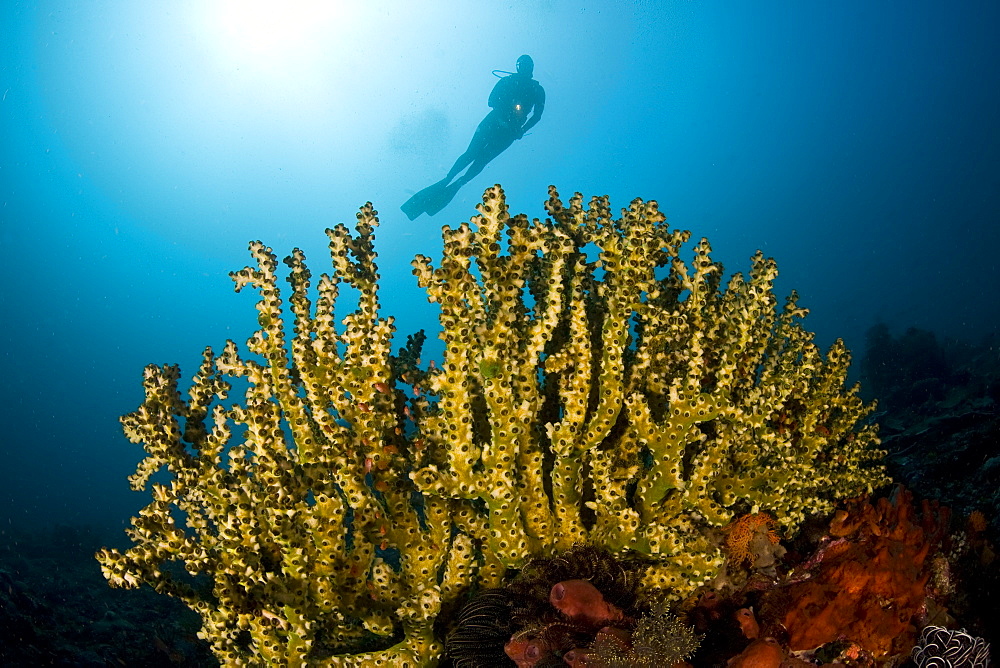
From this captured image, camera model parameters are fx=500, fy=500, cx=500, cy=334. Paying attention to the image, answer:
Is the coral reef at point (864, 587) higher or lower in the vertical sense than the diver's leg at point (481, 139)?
lower

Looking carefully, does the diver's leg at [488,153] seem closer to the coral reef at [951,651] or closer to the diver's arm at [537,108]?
the diver's arm at [537,108]

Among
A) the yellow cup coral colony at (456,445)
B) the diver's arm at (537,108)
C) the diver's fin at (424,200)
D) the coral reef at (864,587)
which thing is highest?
the diver's fin at (424,200)

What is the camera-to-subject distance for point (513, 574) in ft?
11.3

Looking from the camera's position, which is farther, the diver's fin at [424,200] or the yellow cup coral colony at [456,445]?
the diver's fin at [424,200]

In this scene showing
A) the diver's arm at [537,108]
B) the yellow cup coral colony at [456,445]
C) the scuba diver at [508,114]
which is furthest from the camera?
the diver's arm at [537,108]

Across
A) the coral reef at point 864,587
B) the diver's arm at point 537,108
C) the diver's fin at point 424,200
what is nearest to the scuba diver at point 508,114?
the diver's arm at point 537,108

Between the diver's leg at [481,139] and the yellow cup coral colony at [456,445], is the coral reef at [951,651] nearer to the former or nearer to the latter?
the yellow cup coral colony at [456,445]

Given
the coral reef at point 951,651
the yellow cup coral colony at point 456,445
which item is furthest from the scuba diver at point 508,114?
the coral reef at point 951,651

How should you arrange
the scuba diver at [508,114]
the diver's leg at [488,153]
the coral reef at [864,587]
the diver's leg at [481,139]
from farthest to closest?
1. the diver's leg at [488,153]
2. the diver's leg at [481,139]
3. the scuba diver at [508,114]
4. the coral reef at [864,587]

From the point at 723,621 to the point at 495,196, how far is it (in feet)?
10.4

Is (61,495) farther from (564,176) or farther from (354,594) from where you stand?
(564,176)

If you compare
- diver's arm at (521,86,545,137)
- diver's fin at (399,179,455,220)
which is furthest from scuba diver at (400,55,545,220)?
diver's fin at (399,179,455,220)

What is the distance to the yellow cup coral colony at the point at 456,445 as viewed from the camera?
3020 mm

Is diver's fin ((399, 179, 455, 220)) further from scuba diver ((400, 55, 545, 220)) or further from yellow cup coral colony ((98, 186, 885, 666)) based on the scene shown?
yellow cup coral colony ((98, 186, 885, 666))
